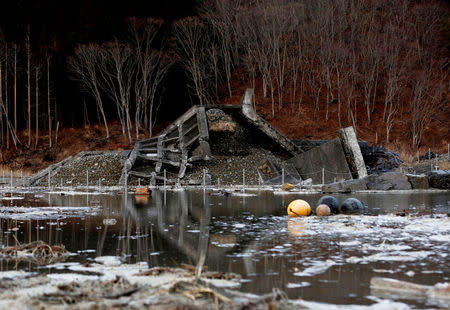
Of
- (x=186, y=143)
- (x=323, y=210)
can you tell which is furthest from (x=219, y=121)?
(x=323, y=210)

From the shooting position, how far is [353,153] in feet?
89.6

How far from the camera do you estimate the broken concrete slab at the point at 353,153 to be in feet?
88.6

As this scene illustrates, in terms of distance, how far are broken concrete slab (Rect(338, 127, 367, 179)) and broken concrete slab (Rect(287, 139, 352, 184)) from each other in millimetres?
374

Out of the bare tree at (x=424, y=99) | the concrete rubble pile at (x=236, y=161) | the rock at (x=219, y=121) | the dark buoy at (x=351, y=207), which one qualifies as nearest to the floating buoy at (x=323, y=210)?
the dark buoy at (x=351, y=207)

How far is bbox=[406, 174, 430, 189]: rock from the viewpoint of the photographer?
24.5 m

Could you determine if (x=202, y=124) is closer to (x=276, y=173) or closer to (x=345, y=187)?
(x=276, y=173)

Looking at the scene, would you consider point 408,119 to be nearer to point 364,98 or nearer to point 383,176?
point 364,98

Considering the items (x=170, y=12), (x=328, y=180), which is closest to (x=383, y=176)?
(x=328, y=180)

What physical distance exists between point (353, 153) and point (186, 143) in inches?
441

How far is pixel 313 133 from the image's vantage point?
46875 millimetres

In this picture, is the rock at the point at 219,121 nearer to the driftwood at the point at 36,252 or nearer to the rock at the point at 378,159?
the rock at the point at 378,159

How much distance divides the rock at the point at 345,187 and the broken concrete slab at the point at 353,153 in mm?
3068

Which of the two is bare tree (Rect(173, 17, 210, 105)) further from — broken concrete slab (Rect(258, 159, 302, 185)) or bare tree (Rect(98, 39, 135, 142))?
broken concrete slab (Rect(258, 159, 302, 185))

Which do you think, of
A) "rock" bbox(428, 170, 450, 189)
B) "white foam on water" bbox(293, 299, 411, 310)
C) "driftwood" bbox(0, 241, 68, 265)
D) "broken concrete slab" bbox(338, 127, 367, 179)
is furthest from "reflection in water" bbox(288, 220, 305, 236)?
"broken concrete slab" bbox(338, 127, 367, 179)
